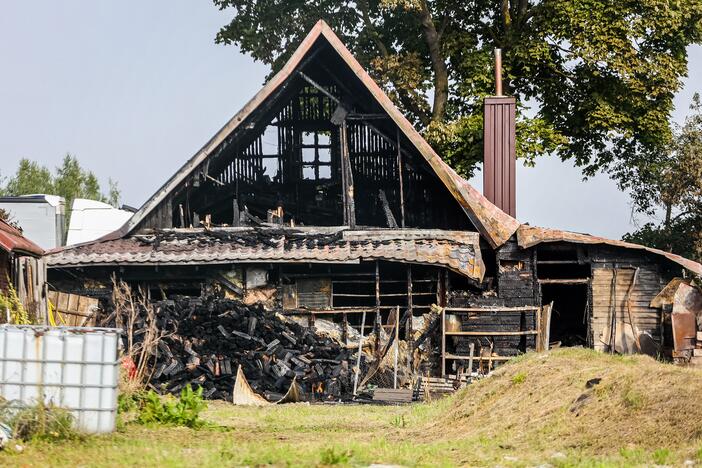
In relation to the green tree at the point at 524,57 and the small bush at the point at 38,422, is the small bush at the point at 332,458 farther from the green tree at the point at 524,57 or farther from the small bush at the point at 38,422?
the green tree at the point at 524,57

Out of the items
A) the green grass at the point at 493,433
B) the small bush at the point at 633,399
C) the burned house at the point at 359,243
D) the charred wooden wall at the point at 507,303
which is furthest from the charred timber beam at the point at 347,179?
the small bush at the point at 633,399

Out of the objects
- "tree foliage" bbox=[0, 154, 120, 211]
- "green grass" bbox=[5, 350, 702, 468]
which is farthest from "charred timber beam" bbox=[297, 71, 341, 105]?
"tree foliage" bbox=[0, 154, 120, 211]

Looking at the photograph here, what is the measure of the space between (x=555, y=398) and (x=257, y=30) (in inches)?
866

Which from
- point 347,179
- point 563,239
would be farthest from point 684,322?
point 347,179

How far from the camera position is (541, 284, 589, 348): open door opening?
27.0 metres

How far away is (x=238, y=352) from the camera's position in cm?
2073

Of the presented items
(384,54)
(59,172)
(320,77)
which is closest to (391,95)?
(384,54)

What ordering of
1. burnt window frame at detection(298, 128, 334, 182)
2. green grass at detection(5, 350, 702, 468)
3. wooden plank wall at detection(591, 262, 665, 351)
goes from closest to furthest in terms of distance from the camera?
1. green grass at detection(5, 350, 702, 468)
2. wooden plank wall at detection(591, 262, 665, 351)
3. burnt window frame at detection(298, 128, 334, 182)

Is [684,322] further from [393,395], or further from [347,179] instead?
[347,179]

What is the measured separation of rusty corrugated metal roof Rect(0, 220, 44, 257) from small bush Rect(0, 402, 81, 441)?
25.3ft

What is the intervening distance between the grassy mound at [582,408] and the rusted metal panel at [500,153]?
1029 cm

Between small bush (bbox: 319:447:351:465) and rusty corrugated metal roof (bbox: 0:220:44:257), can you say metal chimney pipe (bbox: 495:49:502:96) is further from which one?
small bush (bbox: 319:447:351:465)

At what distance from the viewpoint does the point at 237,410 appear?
17812mm

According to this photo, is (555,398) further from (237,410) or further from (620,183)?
(620,183)
